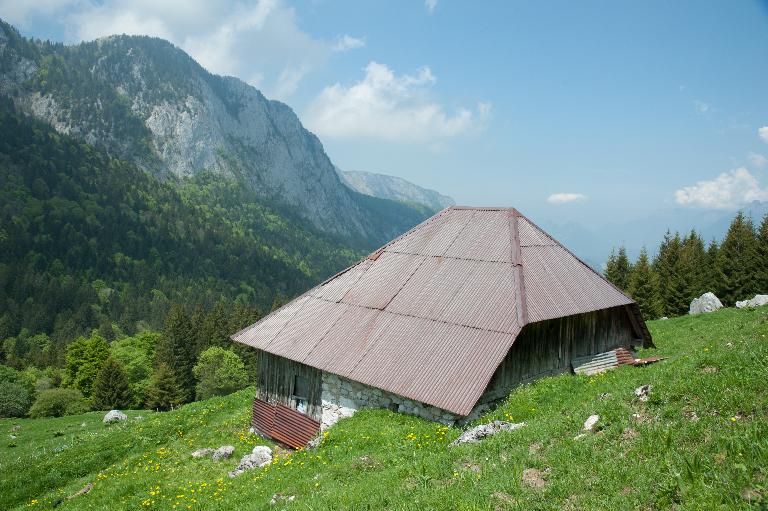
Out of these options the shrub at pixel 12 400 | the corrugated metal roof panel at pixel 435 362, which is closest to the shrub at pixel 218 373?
the shrub at pixel 12 400

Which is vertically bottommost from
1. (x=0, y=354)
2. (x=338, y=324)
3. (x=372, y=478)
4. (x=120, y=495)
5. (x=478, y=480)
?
(x=0, y=354)

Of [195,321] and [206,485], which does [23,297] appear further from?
[206,485]

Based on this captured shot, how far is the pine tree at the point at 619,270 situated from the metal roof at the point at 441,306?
164ft

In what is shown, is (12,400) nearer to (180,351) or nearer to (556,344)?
(180,351)

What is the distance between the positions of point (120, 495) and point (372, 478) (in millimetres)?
10400

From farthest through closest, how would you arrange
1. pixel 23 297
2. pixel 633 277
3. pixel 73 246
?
pixel 73 246 < pixel 23 297 < pixel 633 277

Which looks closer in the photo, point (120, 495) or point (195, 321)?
point (120, 495)

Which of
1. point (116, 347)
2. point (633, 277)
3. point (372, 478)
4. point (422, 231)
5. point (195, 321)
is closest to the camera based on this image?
point (372, 478)

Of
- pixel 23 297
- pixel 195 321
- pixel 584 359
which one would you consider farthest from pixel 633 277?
pixel 23 297

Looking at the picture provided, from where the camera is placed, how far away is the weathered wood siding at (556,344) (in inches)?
719

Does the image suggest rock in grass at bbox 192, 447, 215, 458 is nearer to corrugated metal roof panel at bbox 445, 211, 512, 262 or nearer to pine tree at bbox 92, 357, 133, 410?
corrugated metal roof panel at bbox 445, 211, 512, 262

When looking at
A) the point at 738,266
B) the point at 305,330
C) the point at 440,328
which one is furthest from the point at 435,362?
the point at 738,266

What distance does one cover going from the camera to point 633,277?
60.7 meters

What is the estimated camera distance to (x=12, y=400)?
66375 millimetres
